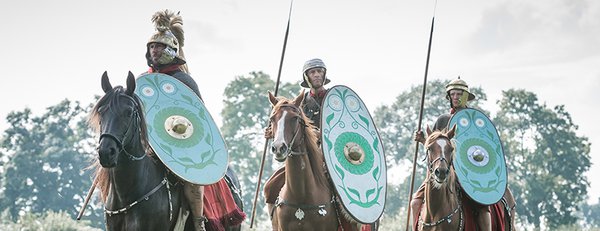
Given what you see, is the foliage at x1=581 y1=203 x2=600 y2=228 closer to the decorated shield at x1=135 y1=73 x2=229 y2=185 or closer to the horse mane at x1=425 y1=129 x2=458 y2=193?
the horse mane at x1=425 y1=129 x2=458 y2=193

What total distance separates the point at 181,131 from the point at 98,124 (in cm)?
113

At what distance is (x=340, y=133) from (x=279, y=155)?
1.69 metres

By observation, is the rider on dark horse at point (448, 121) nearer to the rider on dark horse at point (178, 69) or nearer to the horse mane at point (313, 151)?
the horse mane at point (313, 151)

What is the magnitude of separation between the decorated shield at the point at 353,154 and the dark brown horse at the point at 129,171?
247 cm

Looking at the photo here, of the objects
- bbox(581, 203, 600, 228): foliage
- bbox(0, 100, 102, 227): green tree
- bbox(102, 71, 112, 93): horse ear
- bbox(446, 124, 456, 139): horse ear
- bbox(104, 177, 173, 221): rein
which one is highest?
bbox(581, 203, 600, 228): foliage

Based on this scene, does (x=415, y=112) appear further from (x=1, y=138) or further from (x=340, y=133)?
(x=340, y=133)

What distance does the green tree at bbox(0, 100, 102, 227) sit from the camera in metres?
57.8

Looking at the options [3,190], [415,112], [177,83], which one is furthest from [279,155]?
[415,112]

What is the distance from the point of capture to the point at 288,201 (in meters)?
10.1

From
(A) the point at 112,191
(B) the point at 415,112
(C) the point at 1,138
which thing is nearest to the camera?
(A) the point at 112,191

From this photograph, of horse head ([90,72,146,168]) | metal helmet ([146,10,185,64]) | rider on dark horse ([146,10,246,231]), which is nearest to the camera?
horse head ([90,72,146,168])

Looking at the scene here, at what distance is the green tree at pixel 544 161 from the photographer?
2173 inches

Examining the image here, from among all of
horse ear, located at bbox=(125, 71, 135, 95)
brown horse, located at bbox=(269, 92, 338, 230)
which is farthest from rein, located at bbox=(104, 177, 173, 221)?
brown horse, located at bbox=(269, 92, 338, 230)

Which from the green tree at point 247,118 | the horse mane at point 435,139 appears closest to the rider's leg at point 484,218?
the horse mane at point 435,139
